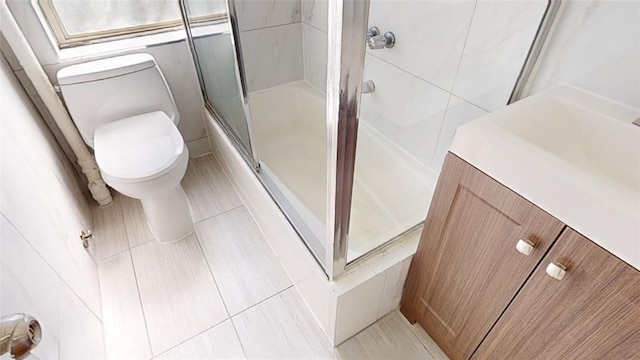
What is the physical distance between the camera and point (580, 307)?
66cm

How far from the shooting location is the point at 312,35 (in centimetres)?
188

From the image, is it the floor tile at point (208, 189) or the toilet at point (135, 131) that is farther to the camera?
the floor tile at point (208, 189)

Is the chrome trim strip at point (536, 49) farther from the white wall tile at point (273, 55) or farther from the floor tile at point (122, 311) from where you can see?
the floor tile at point (122, 311)

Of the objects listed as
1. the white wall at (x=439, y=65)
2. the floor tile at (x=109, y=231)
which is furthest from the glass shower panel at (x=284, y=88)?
the floor tile at (x=109, y=231)

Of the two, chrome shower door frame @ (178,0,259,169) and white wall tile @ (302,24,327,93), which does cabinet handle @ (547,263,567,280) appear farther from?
white wall tile @ (302,24,327,93)

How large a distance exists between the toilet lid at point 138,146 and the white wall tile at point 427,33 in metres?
1.06

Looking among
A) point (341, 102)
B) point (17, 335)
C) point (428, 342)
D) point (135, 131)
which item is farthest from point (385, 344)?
point (135, 131)

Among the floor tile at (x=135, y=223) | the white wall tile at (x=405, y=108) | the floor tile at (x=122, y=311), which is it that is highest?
the white wall tile at (x=405, y=108)

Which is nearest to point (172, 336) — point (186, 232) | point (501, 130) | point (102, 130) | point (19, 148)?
point (186, 232)

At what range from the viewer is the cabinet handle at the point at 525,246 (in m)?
0.70

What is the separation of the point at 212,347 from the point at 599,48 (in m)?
1.57

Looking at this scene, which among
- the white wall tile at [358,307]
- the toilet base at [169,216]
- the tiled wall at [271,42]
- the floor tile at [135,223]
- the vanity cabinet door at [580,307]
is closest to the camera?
the vanity cabinet door at [580,307]

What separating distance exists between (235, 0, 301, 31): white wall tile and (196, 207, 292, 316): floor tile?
3.45 feet

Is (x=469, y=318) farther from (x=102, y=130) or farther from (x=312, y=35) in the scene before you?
(x=102, y=130)
